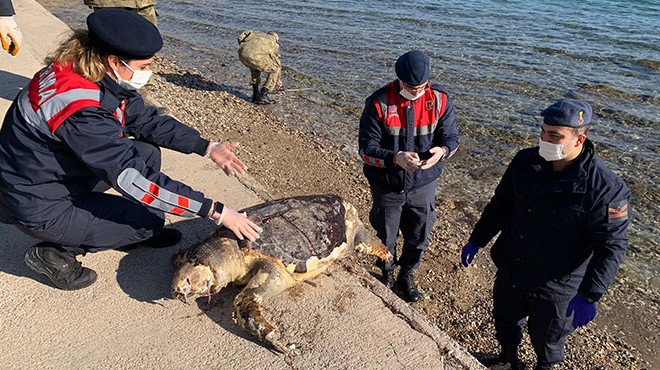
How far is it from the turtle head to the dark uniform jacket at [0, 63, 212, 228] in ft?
1.27

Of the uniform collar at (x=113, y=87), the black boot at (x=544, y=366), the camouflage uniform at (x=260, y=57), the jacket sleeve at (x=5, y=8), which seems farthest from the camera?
the camouflage uniform at (x=260, y=57)

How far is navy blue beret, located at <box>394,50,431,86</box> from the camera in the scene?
3309mm

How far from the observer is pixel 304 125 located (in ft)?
27.7

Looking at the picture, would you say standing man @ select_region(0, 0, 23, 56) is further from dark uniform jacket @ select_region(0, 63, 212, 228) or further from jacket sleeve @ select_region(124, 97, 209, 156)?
dark uniform jacket @ select_region(0, 63, 212, 228)

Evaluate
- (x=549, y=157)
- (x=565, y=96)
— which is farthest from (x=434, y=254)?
(x=565, y=96)

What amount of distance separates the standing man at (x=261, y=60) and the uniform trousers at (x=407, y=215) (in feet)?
18.7

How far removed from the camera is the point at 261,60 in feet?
29.8

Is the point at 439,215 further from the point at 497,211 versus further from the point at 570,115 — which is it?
the point at 570,115

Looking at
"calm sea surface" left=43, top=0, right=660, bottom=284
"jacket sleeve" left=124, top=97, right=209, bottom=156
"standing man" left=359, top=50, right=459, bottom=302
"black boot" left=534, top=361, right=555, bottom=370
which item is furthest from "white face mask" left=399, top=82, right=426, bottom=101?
"calm sea surface" left=43, top=0, right=660, bottom=284

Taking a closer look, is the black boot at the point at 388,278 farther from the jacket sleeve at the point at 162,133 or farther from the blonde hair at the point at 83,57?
the blonde hair at the point at 83,57

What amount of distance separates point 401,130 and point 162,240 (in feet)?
6.34

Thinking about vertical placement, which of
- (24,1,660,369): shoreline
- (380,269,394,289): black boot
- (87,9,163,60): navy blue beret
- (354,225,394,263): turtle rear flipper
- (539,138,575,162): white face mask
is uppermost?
(87,9,163,60): navy blue beret

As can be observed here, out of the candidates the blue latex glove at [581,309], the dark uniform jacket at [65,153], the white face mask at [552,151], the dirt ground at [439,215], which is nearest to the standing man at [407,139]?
the white face mask at [552,151]

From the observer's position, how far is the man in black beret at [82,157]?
8.61 feet
